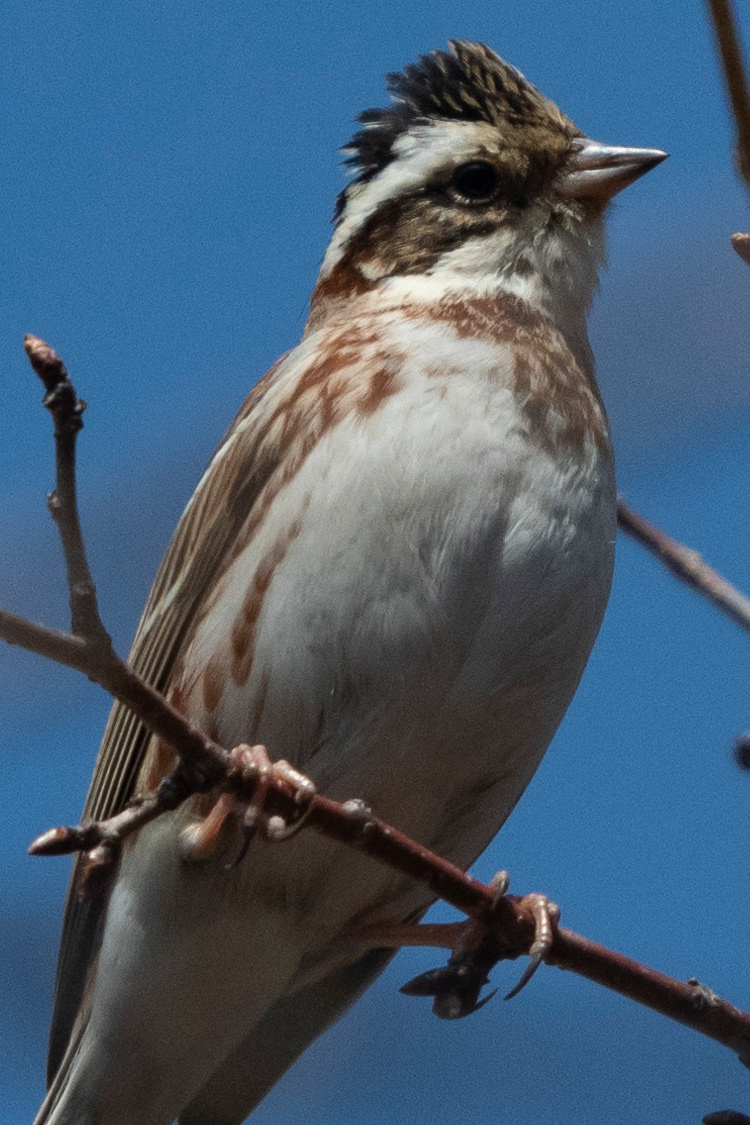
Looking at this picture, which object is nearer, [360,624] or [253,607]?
[360,624]

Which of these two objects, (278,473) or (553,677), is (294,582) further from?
(553,677)

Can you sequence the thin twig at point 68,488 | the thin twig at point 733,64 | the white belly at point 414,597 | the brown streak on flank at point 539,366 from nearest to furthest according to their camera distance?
1. the thin twig at point 733,64
2. the thin twig at point 68,488
3. the white belly at point 414,597
4. the brown streak on flank at point 539,366

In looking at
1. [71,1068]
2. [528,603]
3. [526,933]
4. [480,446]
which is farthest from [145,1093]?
[480,446]

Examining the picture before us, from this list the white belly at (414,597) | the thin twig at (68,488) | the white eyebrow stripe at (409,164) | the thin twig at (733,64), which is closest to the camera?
the thin twig at (733,64)

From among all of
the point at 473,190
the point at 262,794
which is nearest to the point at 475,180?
the point at 473,190

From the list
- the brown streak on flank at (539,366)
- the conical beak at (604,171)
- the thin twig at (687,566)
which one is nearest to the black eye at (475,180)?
the conical beak at (604,171)

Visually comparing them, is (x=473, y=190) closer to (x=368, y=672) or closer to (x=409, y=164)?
(x=409, y=164)

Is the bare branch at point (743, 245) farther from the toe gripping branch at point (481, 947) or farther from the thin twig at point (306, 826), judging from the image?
the toe gripping branch at point (481, 947)
